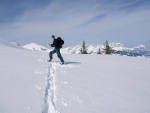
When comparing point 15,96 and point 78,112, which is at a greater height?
point 15,96

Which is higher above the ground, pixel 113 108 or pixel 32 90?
pixel 32 90

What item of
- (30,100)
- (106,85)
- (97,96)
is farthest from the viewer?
(106,85)

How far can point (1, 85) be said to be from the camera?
701cm

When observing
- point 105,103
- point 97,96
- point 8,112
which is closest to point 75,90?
point 97,96

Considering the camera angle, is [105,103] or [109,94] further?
[109,94]

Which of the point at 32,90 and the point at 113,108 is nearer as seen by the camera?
the point at 113,108

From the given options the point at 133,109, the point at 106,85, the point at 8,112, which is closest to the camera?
the point at 8,112

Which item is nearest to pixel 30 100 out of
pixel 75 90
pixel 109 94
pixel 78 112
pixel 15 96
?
pixel 15 96

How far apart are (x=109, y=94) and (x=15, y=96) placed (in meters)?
3.74

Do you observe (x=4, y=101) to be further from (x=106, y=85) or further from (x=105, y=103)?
(x=106, y=85)

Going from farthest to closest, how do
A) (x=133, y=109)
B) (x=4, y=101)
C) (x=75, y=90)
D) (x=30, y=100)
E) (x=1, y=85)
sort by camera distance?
(x=75, y=90) < (x=1, y=85) < (x=133, y=109) < (x=30, y=100) < (x=4, y=101)

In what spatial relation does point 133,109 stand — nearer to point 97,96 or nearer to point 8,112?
point 97,96

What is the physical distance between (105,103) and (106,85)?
8.92 feet

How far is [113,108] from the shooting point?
20.9ft
